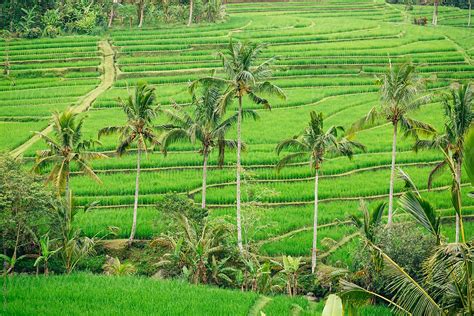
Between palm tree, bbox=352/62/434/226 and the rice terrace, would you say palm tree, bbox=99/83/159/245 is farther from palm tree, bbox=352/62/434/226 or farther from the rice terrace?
palm tree, bbox=352/62/434/226

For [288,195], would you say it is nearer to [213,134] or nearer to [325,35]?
[213,134]

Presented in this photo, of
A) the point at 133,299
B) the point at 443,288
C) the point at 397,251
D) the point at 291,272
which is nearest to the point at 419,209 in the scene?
the point at 443,288

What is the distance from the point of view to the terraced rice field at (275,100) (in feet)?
75.0

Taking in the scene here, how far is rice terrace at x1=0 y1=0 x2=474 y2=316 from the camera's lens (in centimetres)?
1625

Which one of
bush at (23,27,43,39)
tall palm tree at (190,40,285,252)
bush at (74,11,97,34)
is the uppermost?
bush at (74,11,97,34)

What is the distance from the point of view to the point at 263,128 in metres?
30.8

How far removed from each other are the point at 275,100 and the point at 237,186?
599 inches

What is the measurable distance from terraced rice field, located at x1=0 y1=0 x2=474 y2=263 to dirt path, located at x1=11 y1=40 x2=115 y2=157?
0.31 m

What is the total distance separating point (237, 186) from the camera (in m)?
20.3

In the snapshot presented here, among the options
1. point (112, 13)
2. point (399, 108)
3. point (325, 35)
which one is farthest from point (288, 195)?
point (112, 13)

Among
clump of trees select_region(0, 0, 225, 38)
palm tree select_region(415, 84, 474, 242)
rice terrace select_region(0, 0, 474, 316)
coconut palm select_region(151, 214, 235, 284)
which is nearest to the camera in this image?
rice terrace select_region(0, 0, 474, 316)

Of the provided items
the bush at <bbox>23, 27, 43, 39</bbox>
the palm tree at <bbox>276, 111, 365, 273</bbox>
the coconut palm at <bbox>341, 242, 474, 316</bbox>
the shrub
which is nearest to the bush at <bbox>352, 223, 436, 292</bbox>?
the palm tree at <bbox>276, 111, 365, 273</bbox>

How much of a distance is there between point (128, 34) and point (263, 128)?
17130mm

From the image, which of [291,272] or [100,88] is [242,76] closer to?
[291,272]
